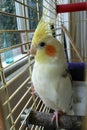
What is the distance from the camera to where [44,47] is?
20.7 inches

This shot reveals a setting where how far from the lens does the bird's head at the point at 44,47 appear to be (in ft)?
1.68

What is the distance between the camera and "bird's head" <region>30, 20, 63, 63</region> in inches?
20.2

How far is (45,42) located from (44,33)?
0.09ft

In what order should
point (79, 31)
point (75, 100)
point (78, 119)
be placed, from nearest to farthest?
point (78, 119), point (75, 100), point (79, 31)

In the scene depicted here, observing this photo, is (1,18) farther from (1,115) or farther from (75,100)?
(1,115)

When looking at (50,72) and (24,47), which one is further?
(24,47)

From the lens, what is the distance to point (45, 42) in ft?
1.69

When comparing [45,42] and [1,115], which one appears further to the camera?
[45,42]

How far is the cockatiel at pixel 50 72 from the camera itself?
20.1 inches

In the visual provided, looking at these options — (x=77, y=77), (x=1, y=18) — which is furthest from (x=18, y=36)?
(x=77, y=77)

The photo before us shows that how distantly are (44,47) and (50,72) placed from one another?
0.07 meters

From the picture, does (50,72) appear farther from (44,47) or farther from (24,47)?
(24,47)

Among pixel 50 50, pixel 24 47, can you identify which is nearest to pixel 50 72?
pixel 50 50

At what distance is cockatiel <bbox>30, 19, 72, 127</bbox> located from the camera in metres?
0.51
